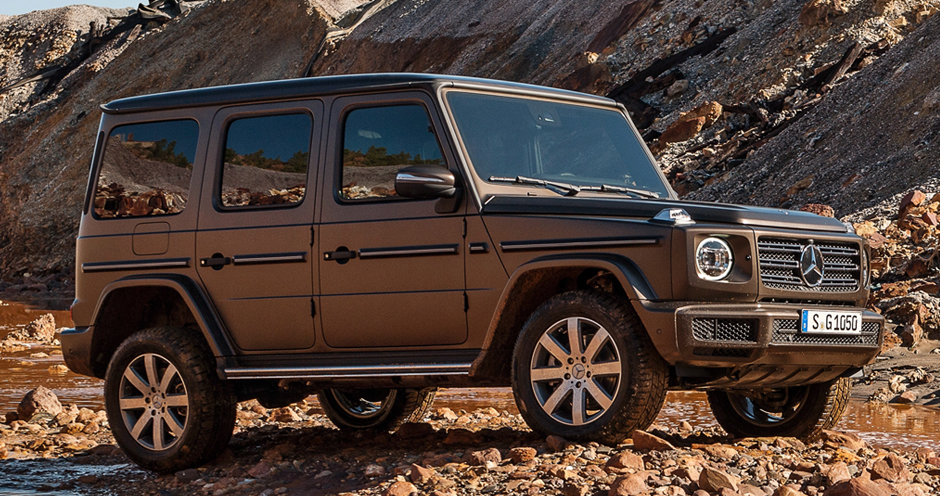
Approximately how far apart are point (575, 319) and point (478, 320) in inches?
23.6

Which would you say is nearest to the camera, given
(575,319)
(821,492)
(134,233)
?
(821,492)

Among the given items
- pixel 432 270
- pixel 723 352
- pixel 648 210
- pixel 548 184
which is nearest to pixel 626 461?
pixel 723 352

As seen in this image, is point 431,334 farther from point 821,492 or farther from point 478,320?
point 821,492

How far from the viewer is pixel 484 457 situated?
5.68m

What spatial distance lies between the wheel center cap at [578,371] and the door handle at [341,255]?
4.65ft

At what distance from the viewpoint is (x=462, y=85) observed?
20.8ft

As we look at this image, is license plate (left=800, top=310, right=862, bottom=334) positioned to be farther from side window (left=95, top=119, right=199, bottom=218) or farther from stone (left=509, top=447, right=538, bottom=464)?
side window (left=95, top=119, right=199, bottom=218)

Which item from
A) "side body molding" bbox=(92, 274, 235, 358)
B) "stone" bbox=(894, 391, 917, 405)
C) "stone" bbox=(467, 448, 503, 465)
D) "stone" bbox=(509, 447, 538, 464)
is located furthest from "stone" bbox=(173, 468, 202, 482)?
"stone" bbox=(894, 391, 917, 405)

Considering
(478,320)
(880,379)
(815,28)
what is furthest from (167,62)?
(478,320)

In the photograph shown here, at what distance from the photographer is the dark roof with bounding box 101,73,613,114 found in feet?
20.9

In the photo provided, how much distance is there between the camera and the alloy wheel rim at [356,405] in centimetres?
833

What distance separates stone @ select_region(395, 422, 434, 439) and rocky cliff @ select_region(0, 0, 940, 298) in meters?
12.4

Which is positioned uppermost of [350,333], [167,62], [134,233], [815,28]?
[167,62]

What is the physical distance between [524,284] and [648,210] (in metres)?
0.74
